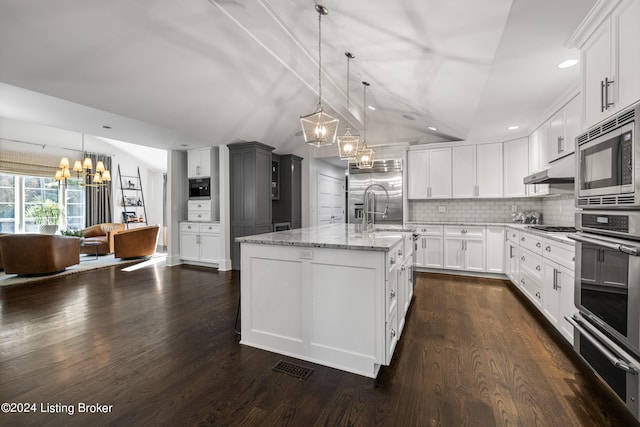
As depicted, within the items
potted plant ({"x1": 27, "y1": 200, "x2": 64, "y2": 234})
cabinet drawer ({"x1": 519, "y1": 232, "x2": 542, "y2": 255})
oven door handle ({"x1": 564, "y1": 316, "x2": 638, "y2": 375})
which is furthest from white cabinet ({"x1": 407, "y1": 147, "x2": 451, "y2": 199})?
potted plant ({"x1": 27, "y1": 200, "x2": 64, "y2": 234})

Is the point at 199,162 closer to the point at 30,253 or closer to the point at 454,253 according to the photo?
the point at 30,253

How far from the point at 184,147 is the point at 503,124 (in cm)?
577

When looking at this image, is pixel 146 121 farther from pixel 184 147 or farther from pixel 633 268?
pixel 633 268

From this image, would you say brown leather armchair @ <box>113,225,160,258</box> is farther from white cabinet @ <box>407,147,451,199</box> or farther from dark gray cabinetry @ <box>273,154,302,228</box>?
white cabinet @ <box>407,147,451,199</box>

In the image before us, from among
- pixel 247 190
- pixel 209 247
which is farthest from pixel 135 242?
pixel 247 190

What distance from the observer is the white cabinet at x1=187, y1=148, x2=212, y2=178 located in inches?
224

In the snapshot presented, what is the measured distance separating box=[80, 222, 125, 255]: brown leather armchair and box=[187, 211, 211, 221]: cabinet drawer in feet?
7.18

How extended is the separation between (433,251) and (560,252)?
250 cm

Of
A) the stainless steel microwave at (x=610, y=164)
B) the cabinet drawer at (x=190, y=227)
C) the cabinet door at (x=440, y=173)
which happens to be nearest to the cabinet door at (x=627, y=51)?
the stainless steel microwave at (x=610, y=164)

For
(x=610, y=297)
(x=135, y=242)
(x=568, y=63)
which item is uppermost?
(x=568, y=63)

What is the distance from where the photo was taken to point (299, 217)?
686 cm

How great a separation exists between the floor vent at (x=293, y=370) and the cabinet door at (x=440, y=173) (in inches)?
164

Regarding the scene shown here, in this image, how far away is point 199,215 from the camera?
19.0 feet

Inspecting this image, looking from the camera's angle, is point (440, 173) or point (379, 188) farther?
point (379, 188)
